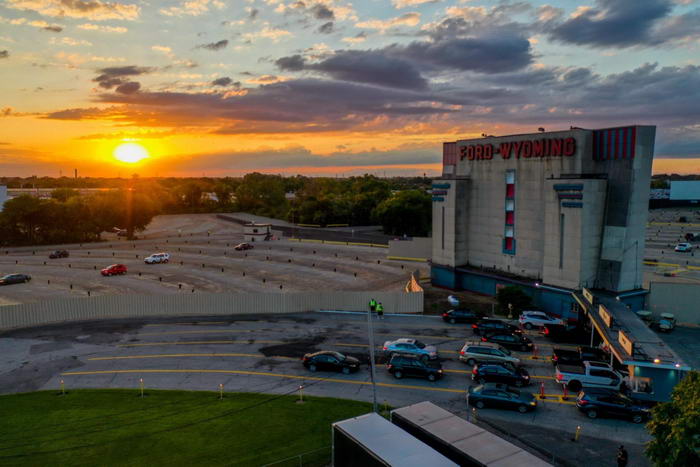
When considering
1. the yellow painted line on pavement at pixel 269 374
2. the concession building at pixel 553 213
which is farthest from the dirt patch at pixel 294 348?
the concession building at pixel 553 213

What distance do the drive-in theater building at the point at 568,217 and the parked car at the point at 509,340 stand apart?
5504mm

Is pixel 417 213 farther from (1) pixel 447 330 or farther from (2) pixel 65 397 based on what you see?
(2) pixel 65 397

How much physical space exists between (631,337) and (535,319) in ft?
39.3

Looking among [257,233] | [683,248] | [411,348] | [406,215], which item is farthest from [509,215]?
[406,215]

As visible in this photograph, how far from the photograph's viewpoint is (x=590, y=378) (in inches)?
1241

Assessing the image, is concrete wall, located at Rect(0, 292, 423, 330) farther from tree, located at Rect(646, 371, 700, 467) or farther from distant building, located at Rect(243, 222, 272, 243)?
distant building, located at Rect(243, 222, 272, 243)

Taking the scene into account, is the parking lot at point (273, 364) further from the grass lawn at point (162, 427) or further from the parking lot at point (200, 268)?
the parking lot at point (200, 268)

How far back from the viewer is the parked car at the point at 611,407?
1089 inches

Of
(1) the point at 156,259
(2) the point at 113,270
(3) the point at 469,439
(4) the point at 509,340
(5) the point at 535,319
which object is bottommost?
(4) the point at 509,340

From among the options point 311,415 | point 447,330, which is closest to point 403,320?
point 447,330

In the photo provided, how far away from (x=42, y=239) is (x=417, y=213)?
85.8 m

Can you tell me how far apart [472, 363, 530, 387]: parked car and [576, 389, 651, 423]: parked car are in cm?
424

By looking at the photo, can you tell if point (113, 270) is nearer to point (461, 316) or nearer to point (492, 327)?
point (461, 316)

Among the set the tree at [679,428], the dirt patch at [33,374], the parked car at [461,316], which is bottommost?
the dirt patch at [33,374]
